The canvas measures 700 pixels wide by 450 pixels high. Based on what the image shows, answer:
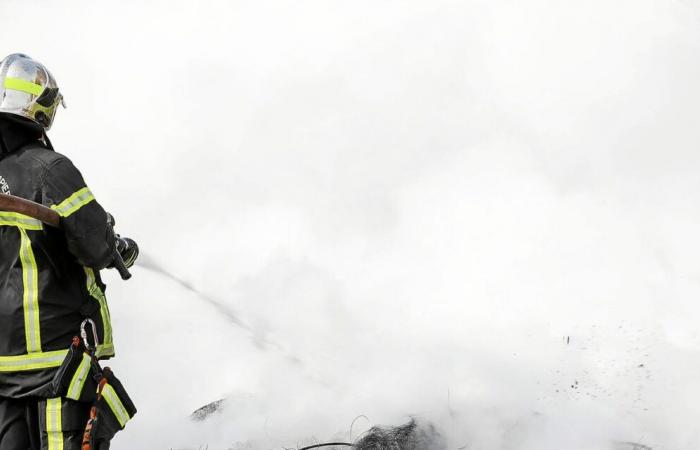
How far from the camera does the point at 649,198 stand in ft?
23.8

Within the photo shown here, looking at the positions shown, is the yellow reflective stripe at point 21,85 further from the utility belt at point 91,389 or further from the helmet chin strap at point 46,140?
the utility belt at point 91,389

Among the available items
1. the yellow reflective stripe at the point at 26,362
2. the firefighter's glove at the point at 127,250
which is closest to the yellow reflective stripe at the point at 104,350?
the yellow reflective stripe at the point at 26,362

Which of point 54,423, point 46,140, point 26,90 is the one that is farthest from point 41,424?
point 26,90

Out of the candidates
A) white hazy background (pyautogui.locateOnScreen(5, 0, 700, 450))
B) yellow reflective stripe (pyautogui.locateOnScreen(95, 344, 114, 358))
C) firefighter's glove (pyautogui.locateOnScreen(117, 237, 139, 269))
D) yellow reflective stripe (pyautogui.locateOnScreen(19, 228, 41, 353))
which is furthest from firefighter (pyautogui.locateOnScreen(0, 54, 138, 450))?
white hazy background (pyautogui.locateOnScreen(5, 0, 700, 450))

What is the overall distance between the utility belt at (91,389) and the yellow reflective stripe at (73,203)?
0.48 meters

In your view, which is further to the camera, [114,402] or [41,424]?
[114,402]

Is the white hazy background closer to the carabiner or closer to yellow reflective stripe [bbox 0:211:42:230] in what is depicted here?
the carabiner

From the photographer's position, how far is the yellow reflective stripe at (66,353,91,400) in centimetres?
287

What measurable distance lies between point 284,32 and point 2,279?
8.21m

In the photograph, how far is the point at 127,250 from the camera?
3291 millimetres

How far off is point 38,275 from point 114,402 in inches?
22.6

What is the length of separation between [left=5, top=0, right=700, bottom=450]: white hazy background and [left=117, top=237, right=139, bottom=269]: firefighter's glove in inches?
78.5

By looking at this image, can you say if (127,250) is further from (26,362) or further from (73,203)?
(26,362)

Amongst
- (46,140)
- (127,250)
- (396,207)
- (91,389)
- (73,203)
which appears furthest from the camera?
(396,207)
